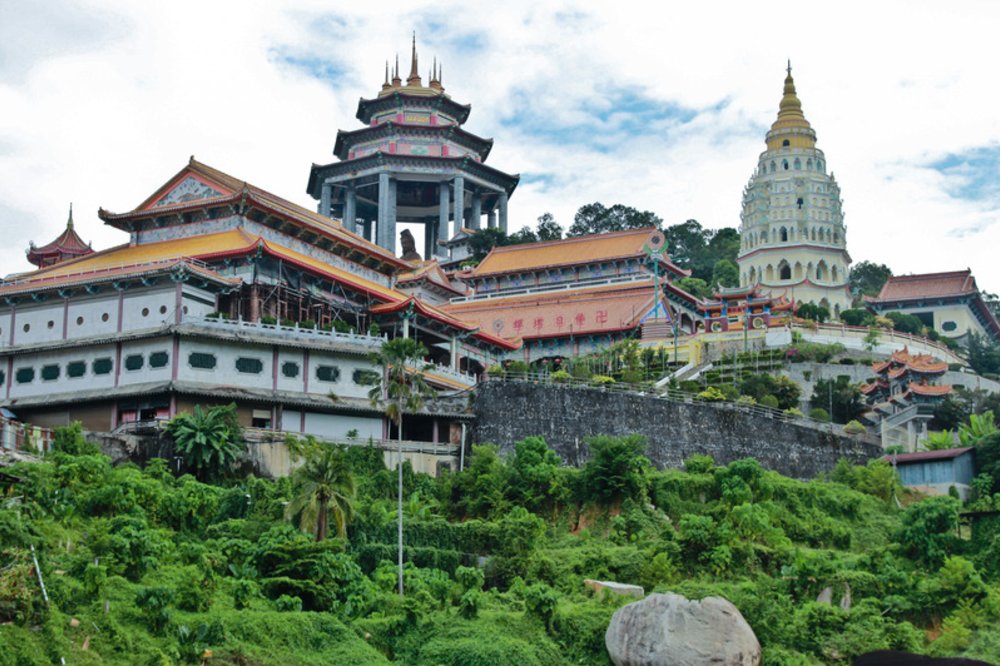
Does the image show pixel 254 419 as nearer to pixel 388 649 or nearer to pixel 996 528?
pixel 388 649

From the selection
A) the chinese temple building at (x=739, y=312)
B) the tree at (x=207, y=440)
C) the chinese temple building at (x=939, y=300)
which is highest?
the chinese temple building at (x=939, y=300)

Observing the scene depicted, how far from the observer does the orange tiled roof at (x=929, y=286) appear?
104875 millimetres

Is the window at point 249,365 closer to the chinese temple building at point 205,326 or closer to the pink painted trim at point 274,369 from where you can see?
the chinese temple building at point 205,326

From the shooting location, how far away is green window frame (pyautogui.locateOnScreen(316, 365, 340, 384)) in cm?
5919

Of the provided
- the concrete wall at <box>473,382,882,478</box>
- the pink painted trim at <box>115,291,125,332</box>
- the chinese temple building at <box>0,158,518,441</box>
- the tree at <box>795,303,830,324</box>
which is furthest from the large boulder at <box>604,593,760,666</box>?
the tree at <box>795,303,830,324</box>

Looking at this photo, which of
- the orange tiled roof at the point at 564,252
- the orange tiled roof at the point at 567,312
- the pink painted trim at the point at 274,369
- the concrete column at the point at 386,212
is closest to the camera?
the pink painted trim at the point at 274,369

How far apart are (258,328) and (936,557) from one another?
26286mm

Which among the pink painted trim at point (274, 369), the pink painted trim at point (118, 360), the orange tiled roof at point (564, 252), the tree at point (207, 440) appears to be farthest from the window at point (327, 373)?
the orange tiled roof at point (564, 252)

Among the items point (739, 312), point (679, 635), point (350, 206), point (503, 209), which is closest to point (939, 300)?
point (739, 312)

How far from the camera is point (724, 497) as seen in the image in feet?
176

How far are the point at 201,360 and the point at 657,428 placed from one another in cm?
1841

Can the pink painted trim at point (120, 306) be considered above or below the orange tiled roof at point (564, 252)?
below

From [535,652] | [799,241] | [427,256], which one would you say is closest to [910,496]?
[535,652]

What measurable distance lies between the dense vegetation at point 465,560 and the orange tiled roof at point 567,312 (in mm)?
28674
